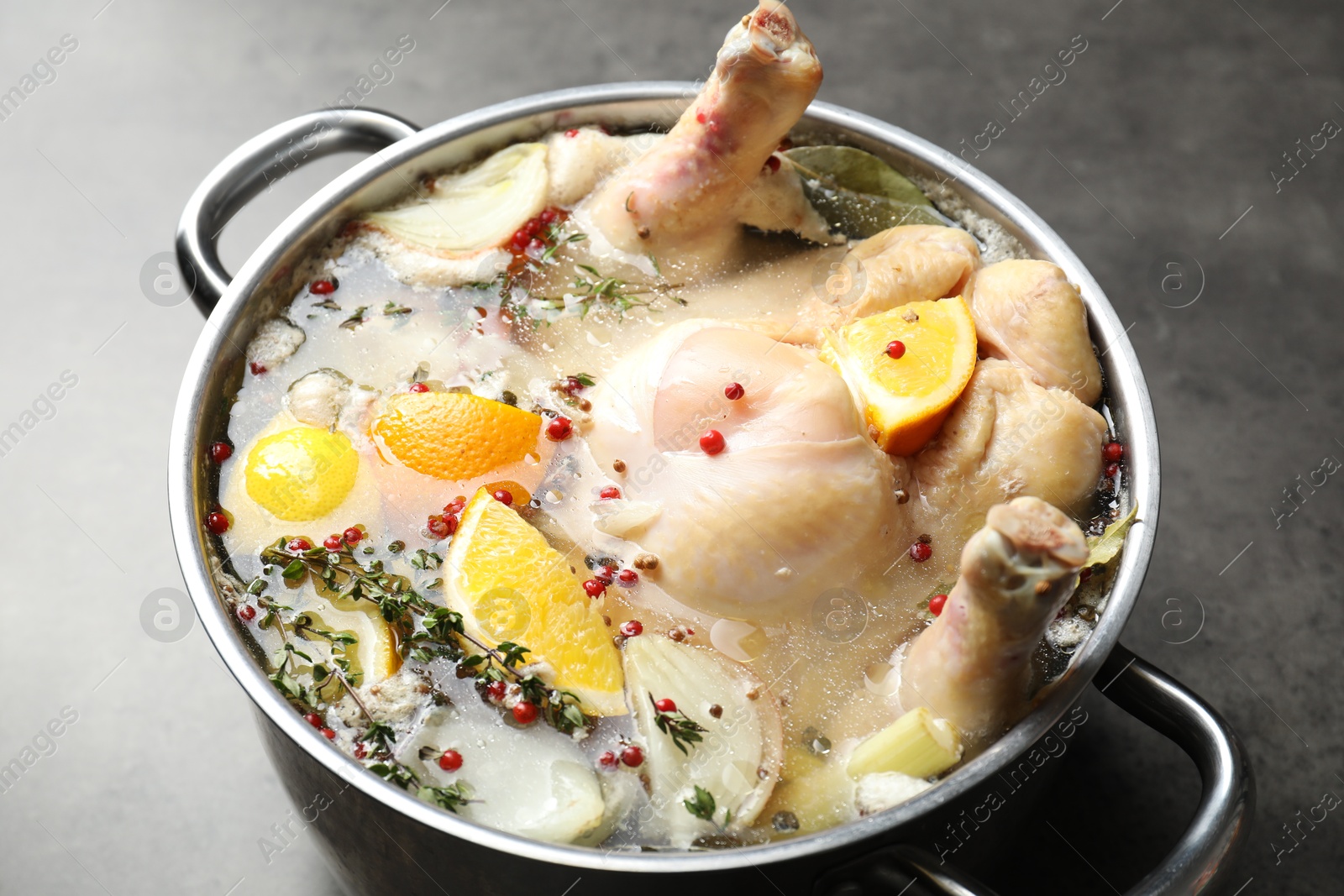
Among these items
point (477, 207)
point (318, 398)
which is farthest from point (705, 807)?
point (477, 207)

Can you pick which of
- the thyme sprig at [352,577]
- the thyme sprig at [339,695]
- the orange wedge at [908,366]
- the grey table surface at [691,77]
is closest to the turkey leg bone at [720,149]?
the orange wedge at [908,366]

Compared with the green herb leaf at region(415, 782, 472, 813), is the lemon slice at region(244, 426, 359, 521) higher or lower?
higher

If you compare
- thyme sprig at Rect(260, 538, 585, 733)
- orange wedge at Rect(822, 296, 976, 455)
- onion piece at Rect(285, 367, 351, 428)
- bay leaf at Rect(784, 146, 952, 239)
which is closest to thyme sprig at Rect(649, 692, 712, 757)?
thyme sprig at Rect(260, 538, 585, 733)

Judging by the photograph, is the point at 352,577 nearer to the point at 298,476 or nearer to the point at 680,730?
the point at 298,476

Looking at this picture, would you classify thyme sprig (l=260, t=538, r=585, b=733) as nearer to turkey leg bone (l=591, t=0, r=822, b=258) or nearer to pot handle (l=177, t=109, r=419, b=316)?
pot handle (l=177, t=109, r=419, b=316)

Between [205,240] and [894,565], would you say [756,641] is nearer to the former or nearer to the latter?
[894,565]

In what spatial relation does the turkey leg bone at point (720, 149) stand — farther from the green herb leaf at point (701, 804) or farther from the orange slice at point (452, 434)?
the green herb leaf at point (701, 804)

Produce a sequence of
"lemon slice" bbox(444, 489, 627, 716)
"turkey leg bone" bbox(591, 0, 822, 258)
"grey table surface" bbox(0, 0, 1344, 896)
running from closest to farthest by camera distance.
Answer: "lemon slice" bbox(444, 489, 627, 716) < "turkey leg bone" bbox(591, 0, 822, 258) < "grey table surface" bbox(0, 0, 1344, 896)

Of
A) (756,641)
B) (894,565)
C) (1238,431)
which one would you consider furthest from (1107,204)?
(756,641)
